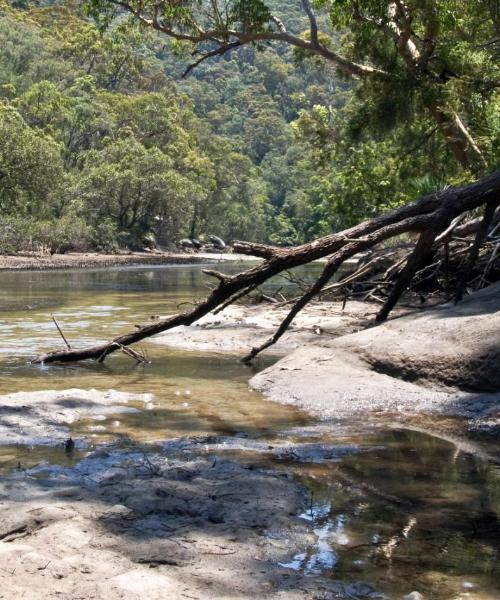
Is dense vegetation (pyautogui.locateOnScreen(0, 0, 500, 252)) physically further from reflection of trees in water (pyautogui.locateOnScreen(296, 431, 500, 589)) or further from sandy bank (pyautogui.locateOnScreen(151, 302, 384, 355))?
reflection of trees in water (pyautogui.locateOnScreen(296, 431, 500, 589))

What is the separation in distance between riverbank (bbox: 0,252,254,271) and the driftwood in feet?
83.8

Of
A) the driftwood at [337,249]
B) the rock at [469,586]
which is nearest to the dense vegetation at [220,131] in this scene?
the driftwood at [337,249]

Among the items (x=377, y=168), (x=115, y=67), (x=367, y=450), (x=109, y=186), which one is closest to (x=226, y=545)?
(x=367, y=450)

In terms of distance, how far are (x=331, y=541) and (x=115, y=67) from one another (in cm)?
7593

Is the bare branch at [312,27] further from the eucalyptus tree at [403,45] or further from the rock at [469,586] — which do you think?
the rock at [469,586]

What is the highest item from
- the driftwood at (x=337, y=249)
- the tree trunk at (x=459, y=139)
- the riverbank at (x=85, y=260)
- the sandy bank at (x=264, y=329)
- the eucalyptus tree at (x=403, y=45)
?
the eucalyptus tree at (x=403, y=45)

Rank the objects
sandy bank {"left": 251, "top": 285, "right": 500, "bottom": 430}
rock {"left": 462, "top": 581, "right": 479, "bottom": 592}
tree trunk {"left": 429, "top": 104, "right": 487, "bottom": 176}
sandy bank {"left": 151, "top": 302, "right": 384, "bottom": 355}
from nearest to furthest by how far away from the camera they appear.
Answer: rock {"left": 462, "top": 581, "right": 479, "bottom": 592} → sandy bank {"left": 251, "top": 285, "right": 500, "bottom": 430} → sandy bank {"left": 151, "top": 302, "right": 384, "bottom": 355} → tree trunk {"left": 429, "top": 104, "right": 487, "bottom": 176}

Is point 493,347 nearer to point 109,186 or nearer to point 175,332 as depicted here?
point 175,332

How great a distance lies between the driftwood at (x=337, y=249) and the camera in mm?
8133

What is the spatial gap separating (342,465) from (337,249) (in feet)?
11.4

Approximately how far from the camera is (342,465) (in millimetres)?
5242

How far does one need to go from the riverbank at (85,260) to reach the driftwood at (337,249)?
83.8 ft

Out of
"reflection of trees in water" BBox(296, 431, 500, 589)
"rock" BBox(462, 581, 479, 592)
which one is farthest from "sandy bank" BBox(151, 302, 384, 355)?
"rock" BBox(462, 581, 479, 592)

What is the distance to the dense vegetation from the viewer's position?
658 inches
